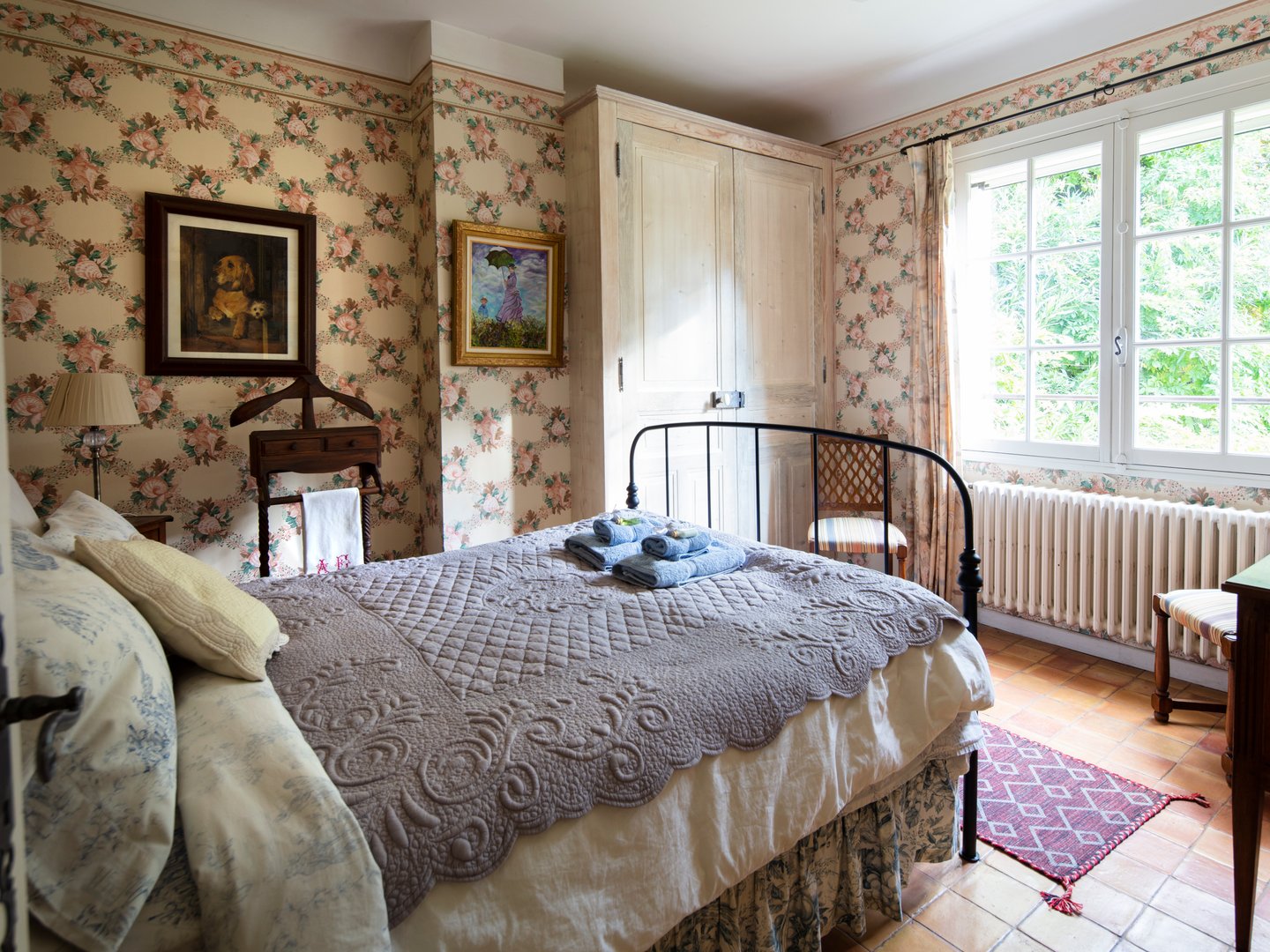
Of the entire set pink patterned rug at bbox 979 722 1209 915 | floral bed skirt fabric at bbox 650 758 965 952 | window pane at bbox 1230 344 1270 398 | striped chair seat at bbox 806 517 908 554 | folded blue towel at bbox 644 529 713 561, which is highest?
window pane at bbox 1230 344 1270 398

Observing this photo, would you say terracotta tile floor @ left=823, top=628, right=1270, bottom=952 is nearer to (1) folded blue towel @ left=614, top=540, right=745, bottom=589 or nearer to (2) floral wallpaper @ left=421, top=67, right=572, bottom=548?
(1) folded blue towel @ left=614, top=540, right=745, bottom=589

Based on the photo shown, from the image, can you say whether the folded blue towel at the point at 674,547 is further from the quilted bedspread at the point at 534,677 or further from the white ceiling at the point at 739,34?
the white ceiling at the point at 739,34

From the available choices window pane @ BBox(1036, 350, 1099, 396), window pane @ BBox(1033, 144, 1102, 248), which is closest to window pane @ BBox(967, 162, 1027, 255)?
window pane @ BBox(1033, 144, 1102, 248)

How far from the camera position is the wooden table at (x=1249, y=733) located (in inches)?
59.3

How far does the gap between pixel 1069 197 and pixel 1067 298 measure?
0.46 metres

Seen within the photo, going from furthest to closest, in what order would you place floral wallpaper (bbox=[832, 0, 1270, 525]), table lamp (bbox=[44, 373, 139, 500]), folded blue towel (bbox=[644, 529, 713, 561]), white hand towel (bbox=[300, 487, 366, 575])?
floral wallpaper (bbox=[832, 0, 1270, 525])
white hand towel (bbox=[300, 487, 366, 575])
table lamp (bbox=[44, 373, 139, 500])
folded blue towel (bbox=[644, 529, 713, 561])

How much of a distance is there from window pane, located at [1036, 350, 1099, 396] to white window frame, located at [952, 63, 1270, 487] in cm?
7

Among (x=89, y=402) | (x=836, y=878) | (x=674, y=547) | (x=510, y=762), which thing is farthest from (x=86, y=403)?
(x=836, y=878)

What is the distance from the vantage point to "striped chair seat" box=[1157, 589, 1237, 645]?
2369mm

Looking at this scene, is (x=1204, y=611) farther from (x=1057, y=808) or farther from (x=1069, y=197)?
(x=1069, y=197)

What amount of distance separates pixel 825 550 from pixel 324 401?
2.43 meters

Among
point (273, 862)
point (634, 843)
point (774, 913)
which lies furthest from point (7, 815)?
point (774, 913)

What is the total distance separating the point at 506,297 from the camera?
3.46m

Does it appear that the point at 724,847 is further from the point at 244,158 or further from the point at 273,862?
the point at 244,158
